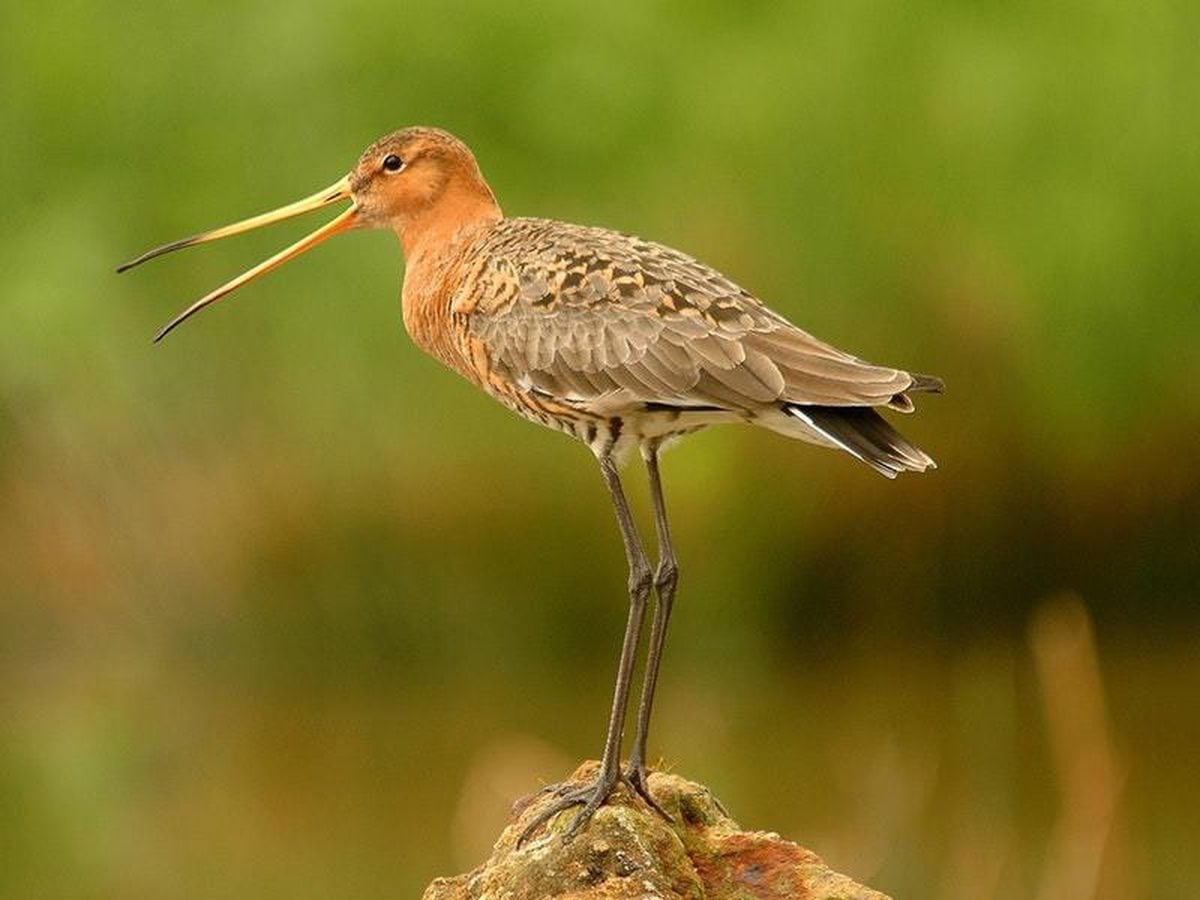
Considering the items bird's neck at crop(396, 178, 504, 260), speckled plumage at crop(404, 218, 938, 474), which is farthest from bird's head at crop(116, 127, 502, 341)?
speckled plumage at crop(404, 218, 938, 474)

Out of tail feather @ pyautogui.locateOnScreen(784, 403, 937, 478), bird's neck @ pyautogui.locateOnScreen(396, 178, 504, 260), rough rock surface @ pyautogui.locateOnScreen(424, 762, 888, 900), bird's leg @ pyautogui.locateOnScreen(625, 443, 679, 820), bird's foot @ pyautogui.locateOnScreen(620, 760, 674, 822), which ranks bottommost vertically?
rough rock surface @ pyautogui.locateOnScreen(424, 762, 888, 900)

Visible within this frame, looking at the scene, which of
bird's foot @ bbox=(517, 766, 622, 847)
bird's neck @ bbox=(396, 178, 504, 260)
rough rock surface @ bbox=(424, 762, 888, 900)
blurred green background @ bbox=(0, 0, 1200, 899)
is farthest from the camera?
blurred green background @ bbox=(0, 0, 1200, 899)

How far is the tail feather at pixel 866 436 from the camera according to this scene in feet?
18.9

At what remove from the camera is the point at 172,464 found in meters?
11.5

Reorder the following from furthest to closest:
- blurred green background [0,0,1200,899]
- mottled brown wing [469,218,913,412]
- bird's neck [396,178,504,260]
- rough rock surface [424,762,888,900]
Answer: blurred green background [0,0,1200,899] → bird's neck [396,178,504,260] → mottled brown wing [469,218,913,412] → rough rock surface [424,762,888,900]

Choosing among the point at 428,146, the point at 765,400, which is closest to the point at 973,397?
the point at 428,146

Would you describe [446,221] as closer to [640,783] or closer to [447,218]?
[447,218]

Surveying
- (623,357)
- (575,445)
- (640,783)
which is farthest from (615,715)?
(575,445)

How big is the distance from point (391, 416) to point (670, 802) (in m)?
5.49

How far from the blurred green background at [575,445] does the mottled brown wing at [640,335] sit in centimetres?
422

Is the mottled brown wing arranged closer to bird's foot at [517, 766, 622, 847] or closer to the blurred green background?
bird's foot at [517, 766, 622, 847]

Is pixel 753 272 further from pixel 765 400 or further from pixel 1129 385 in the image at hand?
pixel 765 400

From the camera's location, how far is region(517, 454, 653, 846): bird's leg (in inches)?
235

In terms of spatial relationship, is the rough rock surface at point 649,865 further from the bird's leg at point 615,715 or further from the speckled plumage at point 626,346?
the speckled plumage at point 626,346
